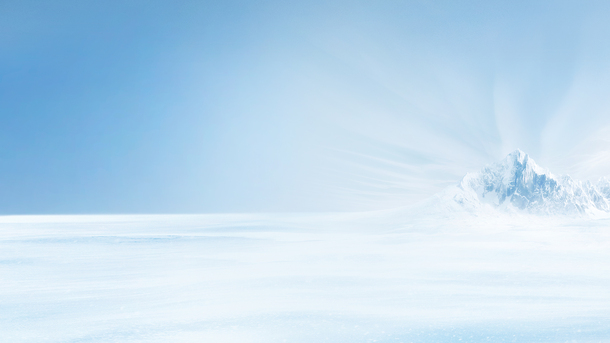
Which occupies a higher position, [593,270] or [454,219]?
[454,219]

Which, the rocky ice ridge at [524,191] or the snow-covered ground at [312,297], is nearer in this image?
the snow-covered ground at [312,297]

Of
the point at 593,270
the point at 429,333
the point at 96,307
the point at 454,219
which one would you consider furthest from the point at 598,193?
the point at 96,307

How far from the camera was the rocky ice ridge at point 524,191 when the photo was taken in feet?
114

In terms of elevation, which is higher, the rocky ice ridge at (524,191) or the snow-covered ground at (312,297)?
the rocky ice ridge at (524,191)

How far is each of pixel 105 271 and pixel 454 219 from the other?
1009 inches

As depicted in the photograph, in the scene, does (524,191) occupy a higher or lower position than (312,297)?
higher

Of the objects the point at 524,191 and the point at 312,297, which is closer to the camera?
the point at 312,297

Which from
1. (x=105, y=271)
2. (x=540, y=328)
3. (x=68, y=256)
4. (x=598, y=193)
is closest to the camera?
(x=540, y=328)

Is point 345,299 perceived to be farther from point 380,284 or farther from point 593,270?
point 593,270

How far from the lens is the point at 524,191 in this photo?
35.6m

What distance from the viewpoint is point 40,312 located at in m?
7.81

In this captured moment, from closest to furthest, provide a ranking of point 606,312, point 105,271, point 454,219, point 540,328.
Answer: point 540,328 < point 606,312 < point 105,271 < point 454,219

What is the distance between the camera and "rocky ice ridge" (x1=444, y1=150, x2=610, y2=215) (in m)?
34.8

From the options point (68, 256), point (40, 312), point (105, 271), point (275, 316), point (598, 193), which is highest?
point (598, 193)
